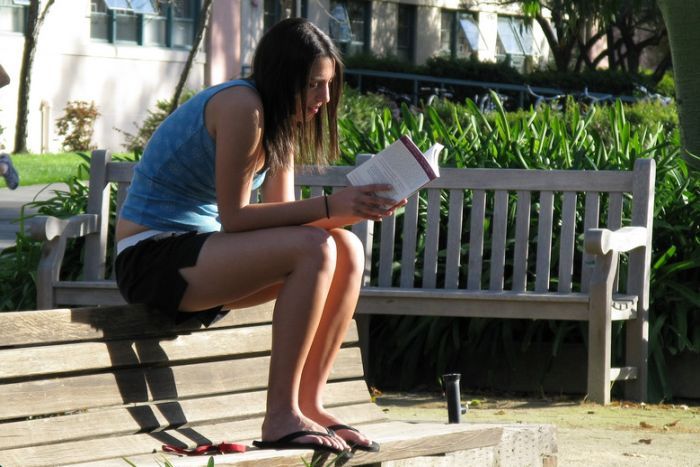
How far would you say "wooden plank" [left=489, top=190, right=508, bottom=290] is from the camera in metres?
5.77

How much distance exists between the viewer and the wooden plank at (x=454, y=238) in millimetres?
5809

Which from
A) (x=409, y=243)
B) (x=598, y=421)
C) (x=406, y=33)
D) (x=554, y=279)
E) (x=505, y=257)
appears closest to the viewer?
(x=598, y=421)

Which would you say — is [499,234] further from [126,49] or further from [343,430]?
[126,49]

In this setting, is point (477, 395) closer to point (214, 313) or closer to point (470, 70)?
point (214, 313)

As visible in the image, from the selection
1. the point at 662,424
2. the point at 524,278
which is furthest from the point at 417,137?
the point at 662,424

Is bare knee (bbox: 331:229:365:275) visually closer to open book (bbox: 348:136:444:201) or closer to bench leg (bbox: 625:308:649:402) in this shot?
open book (bbox: 348:136:444:201)

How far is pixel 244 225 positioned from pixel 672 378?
10.1ft

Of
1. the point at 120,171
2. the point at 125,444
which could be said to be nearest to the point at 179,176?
the point at 125,444

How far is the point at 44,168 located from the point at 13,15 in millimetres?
7339

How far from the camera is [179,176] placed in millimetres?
3535

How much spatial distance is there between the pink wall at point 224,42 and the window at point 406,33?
8.36 m

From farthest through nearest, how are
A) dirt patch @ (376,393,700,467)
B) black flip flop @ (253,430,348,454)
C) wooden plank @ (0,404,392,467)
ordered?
1. dirt patch @ (376,393,700,467)
2. black flip flop @ (253,430,348,454)
3. wooden plank @ (0,404,392,467)

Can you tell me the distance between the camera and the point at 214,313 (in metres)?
3.53

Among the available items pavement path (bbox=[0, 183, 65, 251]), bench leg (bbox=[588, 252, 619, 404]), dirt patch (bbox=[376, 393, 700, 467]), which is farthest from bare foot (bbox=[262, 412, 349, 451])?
pavement path (bbox=[0, 183, 65, 251])
